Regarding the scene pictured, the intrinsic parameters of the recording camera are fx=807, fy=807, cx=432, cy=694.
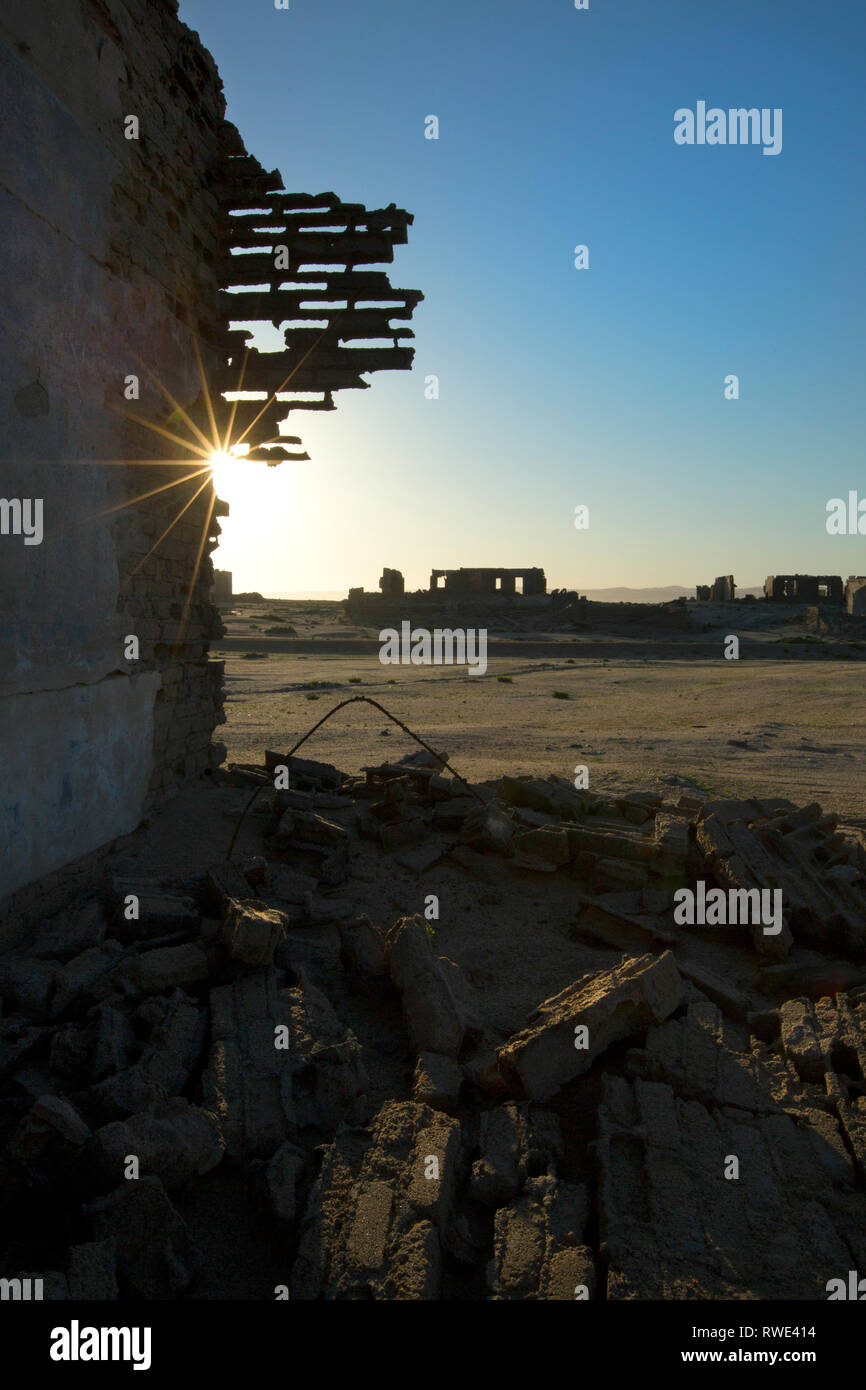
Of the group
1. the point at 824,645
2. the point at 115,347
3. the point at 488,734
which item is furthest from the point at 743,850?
the point at 824,645

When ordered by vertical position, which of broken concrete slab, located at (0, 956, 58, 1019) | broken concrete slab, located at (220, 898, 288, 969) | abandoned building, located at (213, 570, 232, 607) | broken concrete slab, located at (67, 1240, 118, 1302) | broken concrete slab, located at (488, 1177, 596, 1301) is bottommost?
broken concrete slab, located at (488, 1177, 596, 1301)

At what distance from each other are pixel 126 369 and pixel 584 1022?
5637 millimetres

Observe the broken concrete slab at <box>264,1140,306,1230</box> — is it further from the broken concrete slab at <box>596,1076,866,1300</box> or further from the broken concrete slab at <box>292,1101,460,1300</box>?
the broken concrete slab at <box>596,1076,866,1300</box>

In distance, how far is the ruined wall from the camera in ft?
15.8

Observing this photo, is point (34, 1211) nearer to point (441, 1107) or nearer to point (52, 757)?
point (441, 1107)

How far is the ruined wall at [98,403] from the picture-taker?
15.8ft

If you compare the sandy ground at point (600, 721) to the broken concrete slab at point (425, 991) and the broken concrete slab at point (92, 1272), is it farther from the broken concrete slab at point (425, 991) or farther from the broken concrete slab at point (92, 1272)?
the broken concrete slab at point (92, 1272)

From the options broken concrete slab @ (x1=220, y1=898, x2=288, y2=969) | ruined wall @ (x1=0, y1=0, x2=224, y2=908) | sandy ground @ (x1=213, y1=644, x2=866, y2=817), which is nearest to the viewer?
broken concrete slab @ (x1=220, y1=898, x2=288, y2=969)

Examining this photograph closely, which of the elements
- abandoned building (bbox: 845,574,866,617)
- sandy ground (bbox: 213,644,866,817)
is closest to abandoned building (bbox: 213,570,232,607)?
sandy ground (bbox: 213,644,866,817)

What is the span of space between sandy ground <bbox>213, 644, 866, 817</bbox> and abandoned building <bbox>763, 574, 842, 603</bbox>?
22.7 m

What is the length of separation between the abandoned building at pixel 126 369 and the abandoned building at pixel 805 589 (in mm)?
45779

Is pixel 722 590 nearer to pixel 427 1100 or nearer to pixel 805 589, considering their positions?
pixel 805 589

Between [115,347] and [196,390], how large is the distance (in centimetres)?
172

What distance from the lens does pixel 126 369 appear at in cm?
623
